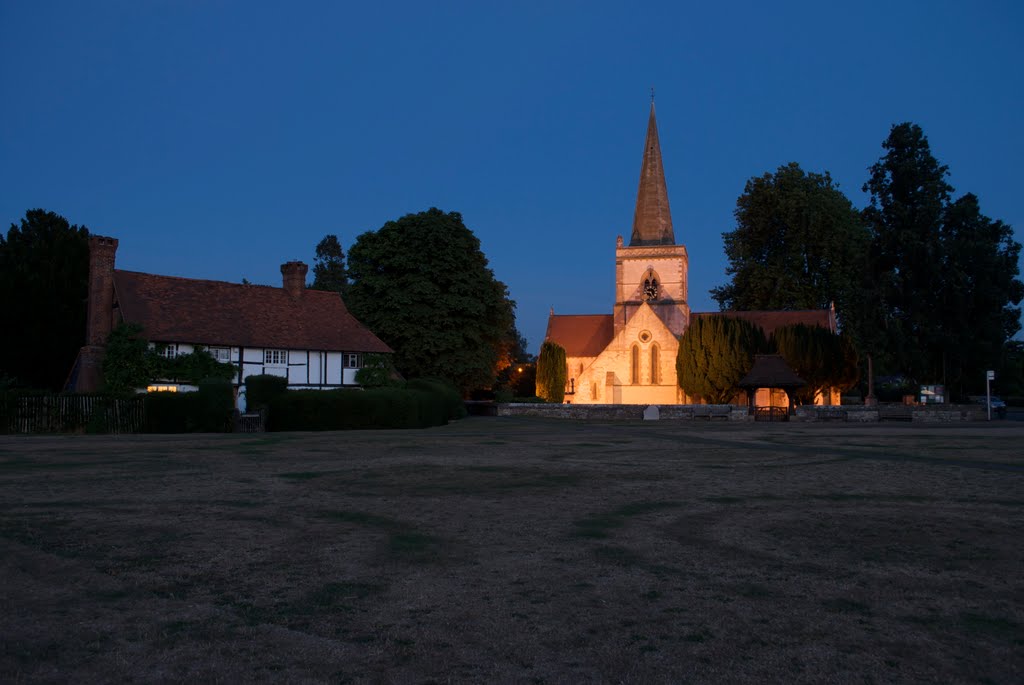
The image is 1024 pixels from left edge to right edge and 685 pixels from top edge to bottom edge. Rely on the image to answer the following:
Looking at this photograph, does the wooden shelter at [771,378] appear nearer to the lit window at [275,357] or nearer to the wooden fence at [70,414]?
the lit window at [275,357]

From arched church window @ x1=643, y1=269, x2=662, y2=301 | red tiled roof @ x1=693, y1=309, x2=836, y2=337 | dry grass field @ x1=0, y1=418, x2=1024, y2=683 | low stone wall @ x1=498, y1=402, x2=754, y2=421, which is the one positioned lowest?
dry grass field @ x1=0, y1=418, x2=1024, y2=683

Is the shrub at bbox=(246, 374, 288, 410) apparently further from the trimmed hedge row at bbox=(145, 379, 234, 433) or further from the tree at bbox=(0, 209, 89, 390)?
the tree at bbox=(0, 209, 89, 390)

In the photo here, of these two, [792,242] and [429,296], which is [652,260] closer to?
[792,242]

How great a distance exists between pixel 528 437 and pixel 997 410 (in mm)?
29663

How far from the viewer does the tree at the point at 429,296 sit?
4500 centimetres

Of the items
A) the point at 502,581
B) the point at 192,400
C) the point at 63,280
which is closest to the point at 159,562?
the point at 502,581

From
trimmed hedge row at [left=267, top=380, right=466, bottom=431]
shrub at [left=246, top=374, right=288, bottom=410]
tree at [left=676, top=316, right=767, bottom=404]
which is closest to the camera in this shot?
shrub at [left=246, top=374, right=288, bottom=410]

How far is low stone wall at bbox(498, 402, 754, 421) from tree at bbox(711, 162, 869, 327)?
2270 centimetres

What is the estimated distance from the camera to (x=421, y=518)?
31.4 ft

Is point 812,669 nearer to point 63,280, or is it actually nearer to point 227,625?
point 227,625

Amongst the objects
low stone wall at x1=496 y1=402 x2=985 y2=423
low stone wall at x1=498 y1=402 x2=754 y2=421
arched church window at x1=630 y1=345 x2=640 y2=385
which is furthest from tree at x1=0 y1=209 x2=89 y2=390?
arched church window at x1=630 y1=345 x2=640 y2=385

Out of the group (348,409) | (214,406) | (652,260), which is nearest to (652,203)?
(652,260)

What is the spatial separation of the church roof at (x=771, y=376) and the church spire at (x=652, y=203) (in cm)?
2425

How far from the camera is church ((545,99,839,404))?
2356 inches
